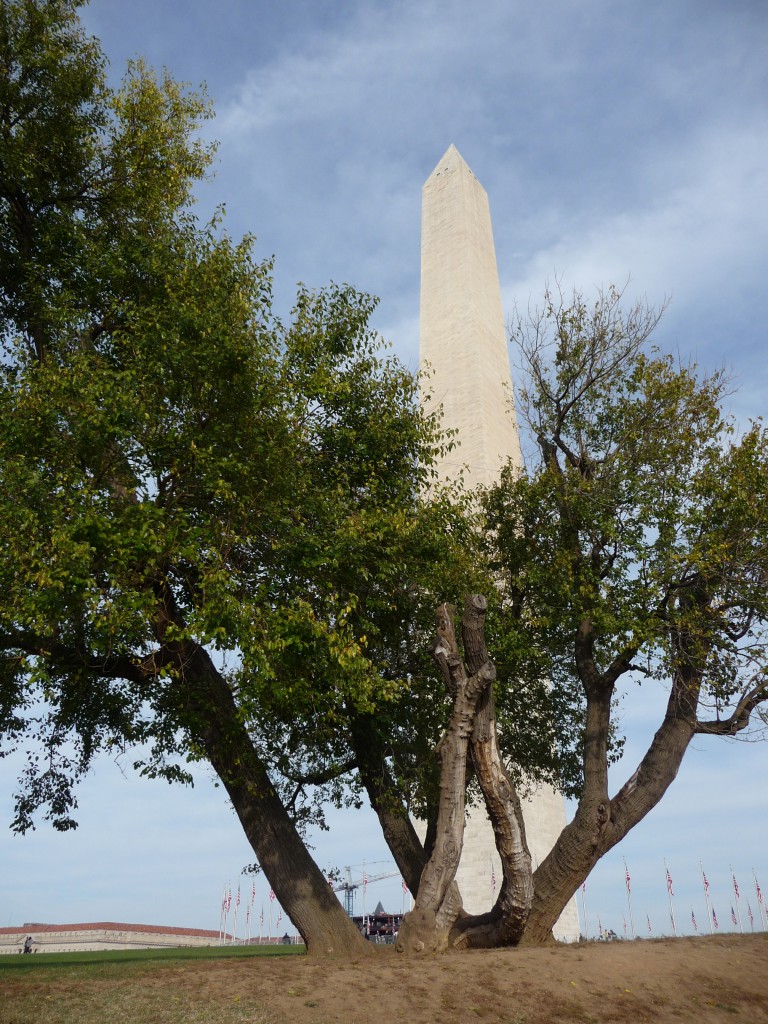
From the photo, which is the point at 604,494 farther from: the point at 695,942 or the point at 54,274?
the point at 54,274

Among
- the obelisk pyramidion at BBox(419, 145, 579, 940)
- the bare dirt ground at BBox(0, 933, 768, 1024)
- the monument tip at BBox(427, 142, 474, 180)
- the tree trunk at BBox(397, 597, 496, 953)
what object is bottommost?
the bare dirt ground at BBox(0, 933, 768, 1024)

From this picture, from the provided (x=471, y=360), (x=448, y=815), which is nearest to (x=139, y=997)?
(x=448, y=815)

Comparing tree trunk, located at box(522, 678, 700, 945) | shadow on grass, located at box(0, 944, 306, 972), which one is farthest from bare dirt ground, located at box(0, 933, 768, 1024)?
shadow on grass, located at box(0, 944, 306, 972)

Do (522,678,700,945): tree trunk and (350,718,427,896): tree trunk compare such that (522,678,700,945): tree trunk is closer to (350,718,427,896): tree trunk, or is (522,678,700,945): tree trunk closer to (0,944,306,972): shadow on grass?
(350,718,427,896): tree trunk

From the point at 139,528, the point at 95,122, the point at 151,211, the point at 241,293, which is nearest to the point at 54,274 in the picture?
the point at 151,211

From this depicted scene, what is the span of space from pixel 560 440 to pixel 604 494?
2.15 m

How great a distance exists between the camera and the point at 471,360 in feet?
87.6

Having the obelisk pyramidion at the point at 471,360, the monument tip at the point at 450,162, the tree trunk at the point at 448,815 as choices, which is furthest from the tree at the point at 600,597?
the monument tip at the point at 450,162

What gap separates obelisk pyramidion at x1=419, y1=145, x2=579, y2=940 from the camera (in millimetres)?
23391

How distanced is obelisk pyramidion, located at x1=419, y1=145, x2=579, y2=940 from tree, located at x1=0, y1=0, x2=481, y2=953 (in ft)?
28.0

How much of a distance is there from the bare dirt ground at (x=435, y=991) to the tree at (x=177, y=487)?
8.78 feet

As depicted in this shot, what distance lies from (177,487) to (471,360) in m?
15.1

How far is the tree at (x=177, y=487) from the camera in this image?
39.0 ft

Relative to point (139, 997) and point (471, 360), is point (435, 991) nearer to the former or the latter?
point (139, 997)
